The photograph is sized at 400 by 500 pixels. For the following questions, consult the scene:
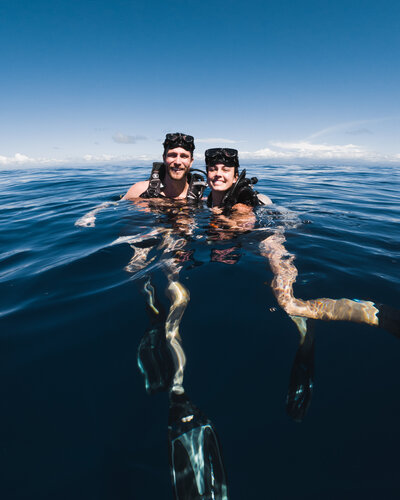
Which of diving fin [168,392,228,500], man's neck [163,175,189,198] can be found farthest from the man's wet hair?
diving fin [168,392,228,500]

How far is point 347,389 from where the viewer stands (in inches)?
79.7

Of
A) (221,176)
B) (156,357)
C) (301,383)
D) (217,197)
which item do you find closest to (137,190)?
(217,197)

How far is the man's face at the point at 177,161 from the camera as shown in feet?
18.8

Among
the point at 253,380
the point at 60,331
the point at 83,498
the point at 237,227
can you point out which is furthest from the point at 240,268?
the point at 83,498

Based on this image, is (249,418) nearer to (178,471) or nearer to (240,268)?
(178,471)

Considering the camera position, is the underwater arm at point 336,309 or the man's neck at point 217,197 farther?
the man's neck at point 217,197

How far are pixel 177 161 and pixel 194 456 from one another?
17.8ft

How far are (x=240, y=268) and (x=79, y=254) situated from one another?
9.65 feet

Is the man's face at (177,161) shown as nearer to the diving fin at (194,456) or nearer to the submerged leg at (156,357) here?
the submerged leg at (156,357)

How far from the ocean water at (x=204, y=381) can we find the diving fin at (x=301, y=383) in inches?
2.3

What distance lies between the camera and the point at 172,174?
19.7ft

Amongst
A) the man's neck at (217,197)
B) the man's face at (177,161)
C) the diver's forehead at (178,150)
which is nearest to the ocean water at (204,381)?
the man's neck at (217,197)

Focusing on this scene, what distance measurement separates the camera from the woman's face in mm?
4879

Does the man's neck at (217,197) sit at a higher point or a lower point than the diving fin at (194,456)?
higher
